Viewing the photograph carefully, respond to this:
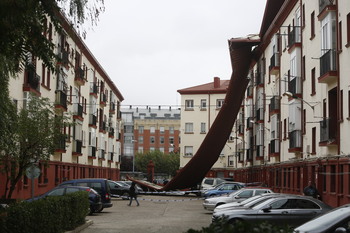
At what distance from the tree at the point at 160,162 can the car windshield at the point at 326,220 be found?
10753cm

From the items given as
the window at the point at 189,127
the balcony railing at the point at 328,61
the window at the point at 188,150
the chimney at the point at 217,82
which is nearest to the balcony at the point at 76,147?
the balcony railing at the point at 328,61

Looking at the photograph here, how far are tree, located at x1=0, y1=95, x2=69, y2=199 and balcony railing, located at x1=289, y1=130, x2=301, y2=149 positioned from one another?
44.5ft

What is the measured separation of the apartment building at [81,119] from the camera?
33122mm

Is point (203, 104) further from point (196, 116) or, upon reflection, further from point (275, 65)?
point (275, 65)

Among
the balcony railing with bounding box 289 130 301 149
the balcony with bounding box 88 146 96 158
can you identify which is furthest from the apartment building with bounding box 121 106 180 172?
the balcony railing with bounding box 289 130 301 149

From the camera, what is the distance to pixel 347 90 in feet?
79.1

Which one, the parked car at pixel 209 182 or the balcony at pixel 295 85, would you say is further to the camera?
the parked car at pixel 209 182

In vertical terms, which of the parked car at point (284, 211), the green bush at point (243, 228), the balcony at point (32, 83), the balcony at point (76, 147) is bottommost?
the parked car at point (284, 211)

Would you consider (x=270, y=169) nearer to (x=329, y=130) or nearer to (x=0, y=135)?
(x=329, y=130)

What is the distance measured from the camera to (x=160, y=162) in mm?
119125

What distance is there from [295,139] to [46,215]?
69.9 ft

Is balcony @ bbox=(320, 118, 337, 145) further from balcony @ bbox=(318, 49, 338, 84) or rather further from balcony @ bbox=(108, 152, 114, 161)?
balcony @ bbox=(108, 152, 114, 161)

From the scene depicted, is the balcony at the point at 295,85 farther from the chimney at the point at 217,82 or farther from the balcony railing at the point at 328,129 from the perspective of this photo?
the chimney at the point at 217,82

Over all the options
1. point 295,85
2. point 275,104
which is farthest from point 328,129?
point 275,104
